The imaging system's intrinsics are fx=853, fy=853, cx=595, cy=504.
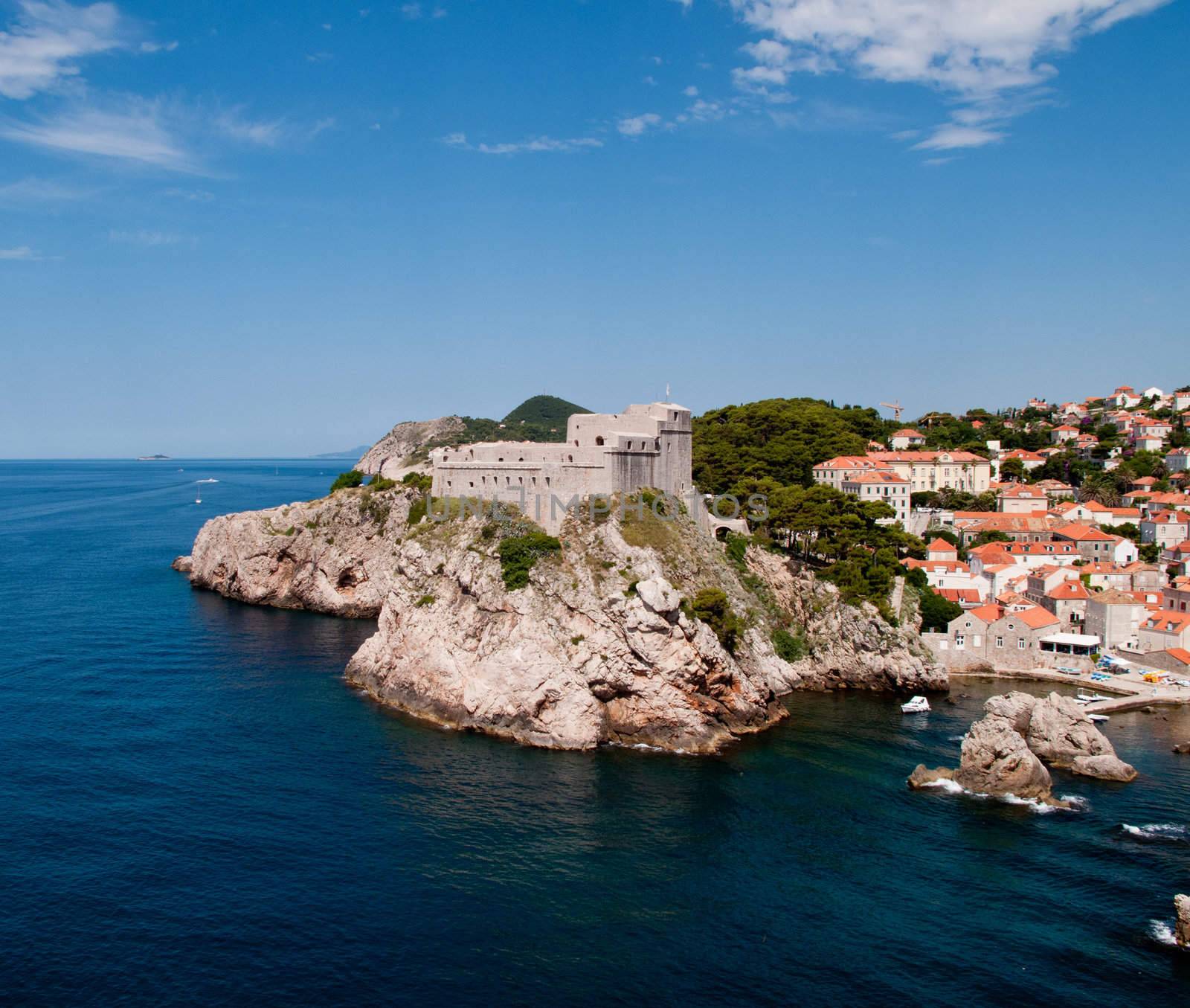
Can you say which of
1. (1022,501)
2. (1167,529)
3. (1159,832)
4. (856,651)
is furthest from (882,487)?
(1159,832)

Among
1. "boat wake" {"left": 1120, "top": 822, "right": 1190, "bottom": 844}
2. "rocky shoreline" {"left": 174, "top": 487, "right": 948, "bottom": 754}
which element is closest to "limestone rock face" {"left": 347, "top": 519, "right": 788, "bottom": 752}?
"rocky shoreline" {"left": 174, "top": 487, "right": 948, "bottom": 754}

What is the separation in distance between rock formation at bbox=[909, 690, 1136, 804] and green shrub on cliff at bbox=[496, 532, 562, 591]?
21581 millimetres

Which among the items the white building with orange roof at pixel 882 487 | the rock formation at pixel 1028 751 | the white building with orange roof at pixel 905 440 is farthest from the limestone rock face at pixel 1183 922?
the white building with orange roof at pixel 905 440

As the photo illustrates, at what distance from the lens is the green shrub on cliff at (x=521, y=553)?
4641 centimetres

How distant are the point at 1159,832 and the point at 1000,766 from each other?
6.07 metres

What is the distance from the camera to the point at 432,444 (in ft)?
573

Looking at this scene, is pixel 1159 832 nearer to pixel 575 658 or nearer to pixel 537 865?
pixel 537 865

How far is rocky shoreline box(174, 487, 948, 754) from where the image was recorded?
42.9 meters

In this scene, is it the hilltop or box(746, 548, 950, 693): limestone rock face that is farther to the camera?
the hilltop

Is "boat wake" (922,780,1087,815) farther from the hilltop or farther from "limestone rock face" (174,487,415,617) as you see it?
the hilltop

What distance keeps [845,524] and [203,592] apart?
190ft

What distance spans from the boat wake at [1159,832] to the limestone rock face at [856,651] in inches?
727

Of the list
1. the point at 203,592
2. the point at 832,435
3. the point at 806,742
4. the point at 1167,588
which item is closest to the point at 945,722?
the point at 806,742

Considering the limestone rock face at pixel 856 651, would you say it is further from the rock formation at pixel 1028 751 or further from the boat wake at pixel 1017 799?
the boat wake at pixel 1017 799
